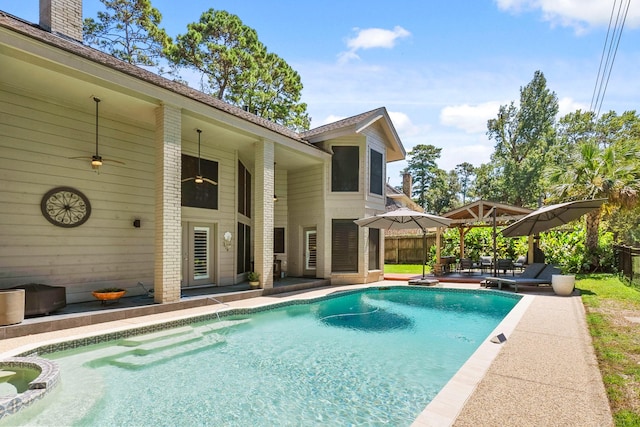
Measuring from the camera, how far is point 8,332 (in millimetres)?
5434

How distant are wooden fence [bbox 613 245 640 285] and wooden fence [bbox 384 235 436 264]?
8552 mm

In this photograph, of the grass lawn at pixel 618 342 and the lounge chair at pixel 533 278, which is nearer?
the grass lawn at pixel 618 342

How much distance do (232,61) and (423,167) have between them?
104 feet

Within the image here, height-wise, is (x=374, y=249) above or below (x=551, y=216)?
below

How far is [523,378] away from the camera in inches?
143

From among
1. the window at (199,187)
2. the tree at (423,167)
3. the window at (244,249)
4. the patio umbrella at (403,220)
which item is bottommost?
the window at (244,249)

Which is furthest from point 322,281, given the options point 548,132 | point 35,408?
point 548,132

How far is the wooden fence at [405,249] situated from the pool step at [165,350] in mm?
16121

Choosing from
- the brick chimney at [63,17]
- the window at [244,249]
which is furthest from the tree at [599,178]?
the brick chimney at [63,17]

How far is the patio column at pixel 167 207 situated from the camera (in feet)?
24.7

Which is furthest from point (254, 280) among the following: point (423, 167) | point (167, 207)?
point (423, 167)

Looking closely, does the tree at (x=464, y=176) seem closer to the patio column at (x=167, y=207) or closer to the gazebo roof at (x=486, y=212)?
the gazebo roof at (x=486, y=212)

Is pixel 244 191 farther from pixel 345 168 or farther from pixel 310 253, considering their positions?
pixel 345 168

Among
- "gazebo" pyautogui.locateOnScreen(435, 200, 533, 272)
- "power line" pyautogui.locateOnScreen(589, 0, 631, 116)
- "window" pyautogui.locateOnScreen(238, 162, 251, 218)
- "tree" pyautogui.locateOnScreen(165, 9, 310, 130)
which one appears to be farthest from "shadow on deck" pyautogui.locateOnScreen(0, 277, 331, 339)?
"tree" pyautogui.locateOnScreen(165, 9, 310, 130)
